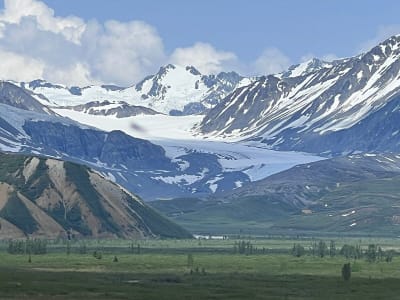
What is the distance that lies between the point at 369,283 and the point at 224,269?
36826 millimetres

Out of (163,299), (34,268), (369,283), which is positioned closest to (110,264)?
(34,268)

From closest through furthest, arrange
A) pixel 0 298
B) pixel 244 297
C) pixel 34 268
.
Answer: pixel 0 298 → pixel 244 297 → pixel 34 268

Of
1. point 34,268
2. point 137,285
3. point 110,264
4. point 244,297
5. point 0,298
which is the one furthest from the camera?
point 110,264

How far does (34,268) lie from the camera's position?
18562 centimetres

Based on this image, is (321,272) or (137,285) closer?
(137,285)

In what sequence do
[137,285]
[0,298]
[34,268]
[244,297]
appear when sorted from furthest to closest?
1. [34,268]
2. [137,285]
3. [244,297]
4. [0,298]

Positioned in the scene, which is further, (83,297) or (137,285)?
(137,285)

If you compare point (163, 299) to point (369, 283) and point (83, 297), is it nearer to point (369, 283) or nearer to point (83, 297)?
point (83, 297)

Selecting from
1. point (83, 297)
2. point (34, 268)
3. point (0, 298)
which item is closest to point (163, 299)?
point (83, 297)

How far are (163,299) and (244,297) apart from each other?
10.4 meters

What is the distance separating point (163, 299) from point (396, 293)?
28.9 meters

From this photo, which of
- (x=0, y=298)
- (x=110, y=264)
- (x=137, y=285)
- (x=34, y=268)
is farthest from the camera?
(x=110, y=264)

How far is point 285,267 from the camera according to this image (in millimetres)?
197000

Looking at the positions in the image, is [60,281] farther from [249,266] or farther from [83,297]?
[249,266]
